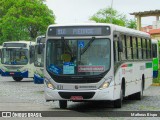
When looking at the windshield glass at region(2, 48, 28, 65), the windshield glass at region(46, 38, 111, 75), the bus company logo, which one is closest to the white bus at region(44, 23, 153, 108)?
the windshield glass at region(46, 38, 111, 75)

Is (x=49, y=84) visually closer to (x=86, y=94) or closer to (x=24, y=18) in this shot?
(x=86, y=94)

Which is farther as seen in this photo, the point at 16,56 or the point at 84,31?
the point at 16,56

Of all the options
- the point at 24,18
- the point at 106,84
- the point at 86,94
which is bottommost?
the point at 86,94

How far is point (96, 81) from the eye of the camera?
1909 centimetres

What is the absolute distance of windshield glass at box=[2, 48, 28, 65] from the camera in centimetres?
4312

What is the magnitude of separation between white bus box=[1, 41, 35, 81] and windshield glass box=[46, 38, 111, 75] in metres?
23.2

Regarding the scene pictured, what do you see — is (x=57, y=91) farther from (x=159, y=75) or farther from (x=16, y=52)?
(x=16, y=52)


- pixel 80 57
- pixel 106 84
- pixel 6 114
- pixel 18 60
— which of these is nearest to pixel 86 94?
pixel 106 84

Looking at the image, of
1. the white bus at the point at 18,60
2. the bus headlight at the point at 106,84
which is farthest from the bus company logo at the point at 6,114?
the white bus at the point at 18,60

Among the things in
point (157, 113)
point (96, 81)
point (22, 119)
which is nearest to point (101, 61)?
point (96, 81)

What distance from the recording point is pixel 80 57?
19.3m

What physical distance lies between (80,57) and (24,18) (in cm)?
7257

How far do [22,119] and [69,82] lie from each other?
3603 millimetres

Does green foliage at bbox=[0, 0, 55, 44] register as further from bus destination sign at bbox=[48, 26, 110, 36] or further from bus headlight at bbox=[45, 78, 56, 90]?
bus headlight at bbox=[45, 78, 56, 90]
